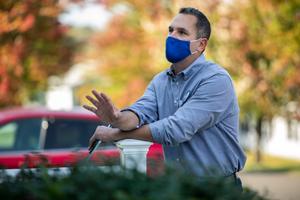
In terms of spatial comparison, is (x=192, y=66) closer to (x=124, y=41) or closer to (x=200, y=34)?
(x=200, y=34)

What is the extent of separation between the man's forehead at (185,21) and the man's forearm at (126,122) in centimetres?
61

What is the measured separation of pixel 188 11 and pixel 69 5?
52.6ft

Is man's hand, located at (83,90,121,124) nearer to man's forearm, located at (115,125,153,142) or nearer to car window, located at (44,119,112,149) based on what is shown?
man's forearm, located at (115,125,153,142)

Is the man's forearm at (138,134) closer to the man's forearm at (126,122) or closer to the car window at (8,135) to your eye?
the man's forearm at (126,122)

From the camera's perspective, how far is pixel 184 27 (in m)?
5.09

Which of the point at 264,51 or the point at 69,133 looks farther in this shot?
the point at 264,51

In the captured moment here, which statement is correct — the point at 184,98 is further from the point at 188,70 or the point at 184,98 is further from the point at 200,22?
the point at 200,22

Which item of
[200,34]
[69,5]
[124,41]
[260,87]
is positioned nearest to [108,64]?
[124,41]

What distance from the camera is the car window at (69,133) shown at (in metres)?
11.3

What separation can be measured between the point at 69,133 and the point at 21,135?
640 mm

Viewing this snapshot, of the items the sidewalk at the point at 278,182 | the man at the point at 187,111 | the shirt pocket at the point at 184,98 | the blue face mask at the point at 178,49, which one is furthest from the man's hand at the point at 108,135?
the sidewalk at the point at 278,182

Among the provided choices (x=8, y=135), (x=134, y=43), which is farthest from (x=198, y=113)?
(x=134, y=43)

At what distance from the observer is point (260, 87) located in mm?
25719

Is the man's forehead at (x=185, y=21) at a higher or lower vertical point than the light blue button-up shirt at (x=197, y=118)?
higher
